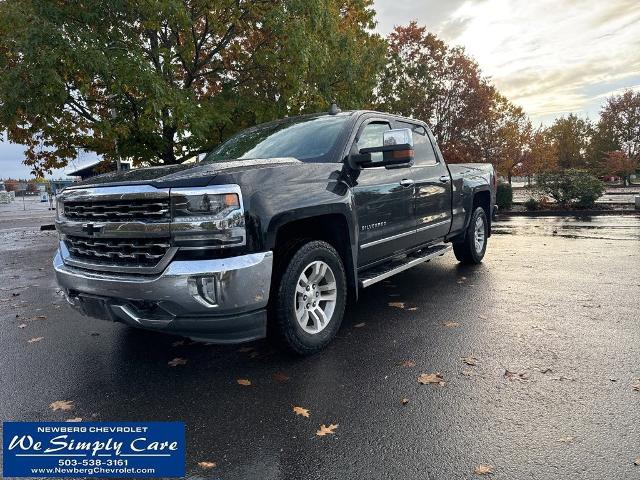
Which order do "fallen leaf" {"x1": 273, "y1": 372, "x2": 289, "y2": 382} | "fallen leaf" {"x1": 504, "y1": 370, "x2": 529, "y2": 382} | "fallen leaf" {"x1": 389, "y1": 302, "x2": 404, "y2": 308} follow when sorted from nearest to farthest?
"fallen leaf" {"x1": 504, "y1": 370, "x2": 529, "y2": 382}, "fallen leaf" {"x1": 273, "y1": 372, "x2": 289, "y2": 382}, "fallen leaf" {"x1": 389, "y1": 302, "x2": 404, "y2": 308}

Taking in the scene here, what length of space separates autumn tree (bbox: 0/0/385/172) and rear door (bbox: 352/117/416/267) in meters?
6.04

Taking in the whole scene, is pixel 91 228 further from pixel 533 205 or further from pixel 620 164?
pixel 620 164

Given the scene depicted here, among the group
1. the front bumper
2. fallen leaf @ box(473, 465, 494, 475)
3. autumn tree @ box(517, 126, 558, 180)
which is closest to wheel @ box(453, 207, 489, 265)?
the front bumper

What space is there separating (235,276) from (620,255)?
23.9ft

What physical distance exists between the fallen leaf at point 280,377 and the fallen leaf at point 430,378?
3.22ft

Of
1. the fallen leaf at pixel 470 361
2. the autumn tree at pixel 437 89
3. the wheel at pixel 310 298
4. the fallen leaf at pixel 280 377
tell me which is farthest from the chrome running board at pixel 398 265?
the autumn tree at pixel 437 89

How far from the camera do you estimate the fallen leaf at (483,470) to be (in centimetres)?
228

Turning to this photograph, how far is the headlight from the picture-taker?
3031mm

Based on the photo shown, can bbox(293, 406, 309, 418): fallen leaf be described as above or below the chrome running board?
below

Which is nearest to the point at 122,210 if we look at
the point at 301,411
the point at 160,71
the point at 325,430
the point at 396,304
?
the point at 301,411

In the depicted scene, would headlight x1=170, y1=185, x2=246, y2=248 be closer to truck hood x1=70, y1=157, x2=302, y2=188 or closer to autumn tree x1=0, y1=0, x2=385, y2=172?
truck hood x1=70, y1=157, x2=302, y2=188

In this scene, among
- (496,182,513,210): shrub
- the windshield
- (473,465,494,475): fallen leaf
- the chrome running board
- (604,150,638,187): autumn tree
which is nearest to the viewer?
(473,465,494,475): fallen leaf

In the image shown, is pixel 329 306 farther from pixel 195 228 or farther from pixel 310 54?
pixel 310 54

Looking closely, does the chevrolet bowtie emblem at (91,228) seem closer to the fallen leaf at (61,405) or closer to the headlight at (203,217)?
the headlight at (203,217)
